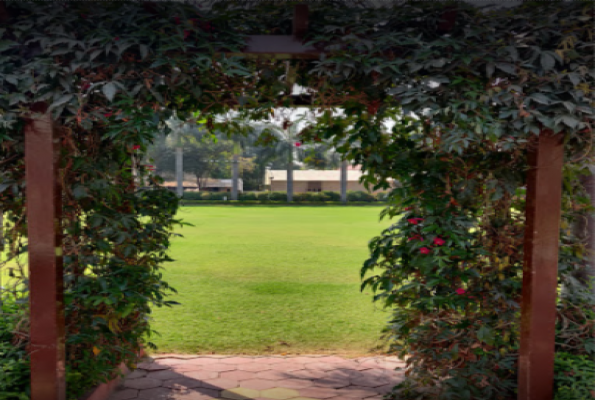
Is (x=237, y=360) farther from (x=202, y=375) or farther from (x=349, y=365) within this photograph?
(x=349, y=365)

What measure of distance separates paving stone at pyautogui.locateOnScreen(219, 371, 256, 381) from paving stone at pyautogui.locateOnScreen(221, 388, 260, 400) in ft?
0.61

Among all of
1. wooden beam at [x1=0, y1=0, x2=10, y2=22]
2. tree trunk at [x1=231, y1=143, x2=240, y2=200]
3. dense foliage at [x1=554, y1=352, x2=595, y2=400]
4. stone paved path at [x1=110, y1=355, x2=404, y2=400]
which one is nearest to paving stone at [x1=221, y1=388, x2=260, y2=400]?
stone paved path at [x1=110, y1=355, x2=404, y2=400]

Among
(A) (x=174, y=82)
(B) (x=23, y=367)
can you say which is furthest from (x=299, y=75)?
(B) (x=23, y=367)

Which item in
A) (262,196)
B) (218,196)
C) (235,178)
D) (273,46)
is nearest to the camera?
(273,46)

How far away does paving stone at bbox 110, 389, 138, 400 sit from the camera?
3174 millimetres

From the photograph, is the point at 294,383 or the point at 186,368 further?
the point at 186,368

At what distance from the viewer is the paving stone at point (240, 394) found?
10.4 feet

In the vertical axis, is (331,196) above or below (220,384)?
above

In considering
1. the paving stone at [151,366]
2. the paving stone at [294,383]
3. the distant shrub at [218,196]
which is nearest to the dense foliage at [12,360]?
the paving stone at [151,366]

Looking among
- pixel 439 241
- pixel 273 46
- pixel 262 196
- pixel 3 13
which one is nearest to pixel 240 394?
pixel 439 241

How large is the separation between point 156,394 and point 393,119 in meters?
2.55

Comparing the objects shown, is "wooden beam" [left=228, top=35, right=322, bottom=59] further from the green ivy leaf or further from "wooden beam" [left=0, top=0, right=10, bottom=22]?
"wooden beam" [left=0, top=0, right=10, bottom=22]

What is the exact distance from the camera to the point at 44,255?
8.27ft

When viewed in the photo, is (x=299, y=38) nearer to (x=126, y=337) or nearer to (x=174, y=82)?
(x=174, y=82)
